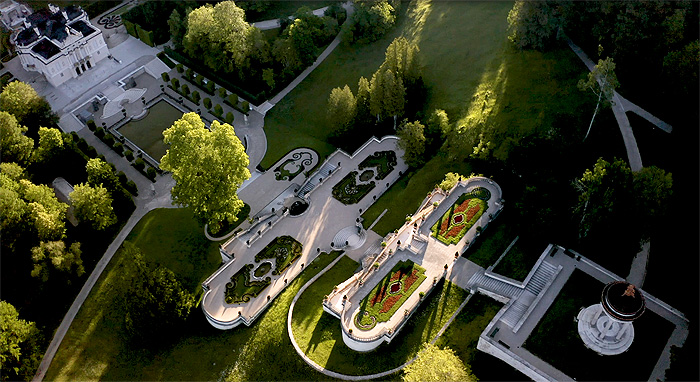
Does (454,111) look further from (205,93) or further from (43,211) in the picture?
(43,211)

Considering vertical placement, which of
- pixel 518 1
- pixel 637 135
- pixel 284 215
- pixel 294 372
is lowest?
pixel 294 372

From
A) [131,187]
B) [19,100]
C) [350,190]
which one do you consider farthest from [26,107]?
[350,190]

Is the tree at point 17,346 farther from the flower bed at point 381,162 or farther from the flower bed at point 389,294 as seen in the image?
the flower bed at point 381,162

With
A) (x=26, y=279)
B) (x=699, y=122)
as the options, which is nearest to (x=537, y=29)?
(x=699, y=122)

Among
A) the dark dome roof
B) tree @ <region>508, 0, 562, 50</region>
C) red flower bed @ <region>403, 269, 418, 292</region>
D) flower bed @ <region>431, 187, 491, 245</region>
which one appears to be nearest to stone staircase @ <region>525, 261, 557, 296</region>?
flower bed @ <region>431, 187, 491, 245</region>

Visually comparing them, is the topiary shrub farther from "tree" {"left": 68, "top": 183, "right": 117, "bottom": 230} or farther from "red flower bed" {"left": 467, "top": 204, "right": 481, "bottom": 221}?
"red flower bed" {"left": 467, "top": 204, "right": 481, "bottom": 221}

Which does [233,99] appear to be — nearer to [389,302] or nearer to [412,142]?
[412,142]
